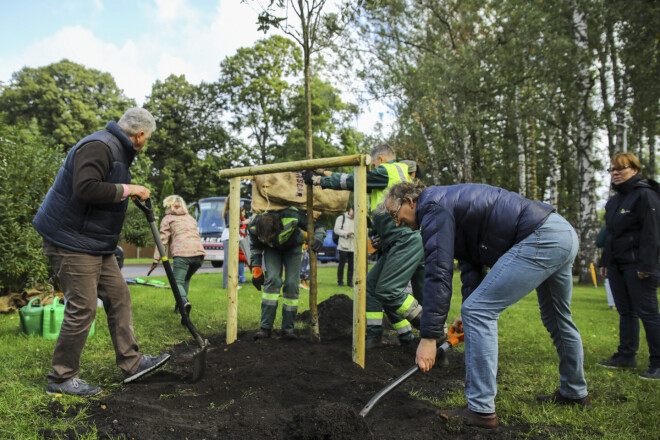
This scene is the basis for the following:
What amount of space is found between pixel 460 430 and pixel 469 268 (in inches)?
50.3

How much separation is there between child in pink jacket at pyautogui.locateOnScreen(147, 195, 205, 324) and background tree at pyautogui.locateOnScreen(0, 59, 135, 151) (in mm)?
27194

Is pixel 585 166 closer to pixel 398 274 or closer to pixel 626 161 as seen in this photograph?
pixel 626 161

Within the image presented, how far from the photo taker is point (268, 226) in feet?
16.9

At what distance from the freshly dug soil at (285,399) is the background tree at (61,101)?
30599mm

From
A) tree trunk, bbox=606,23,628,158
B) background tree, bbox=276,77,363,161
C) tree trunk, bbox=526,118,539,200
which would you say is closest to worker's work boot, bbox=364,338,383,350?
tree trunk, bbox=606,23,628,158

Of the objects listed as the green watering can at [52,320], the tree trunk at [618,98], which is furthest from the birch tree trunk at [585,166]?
the green watering can at [52,320]

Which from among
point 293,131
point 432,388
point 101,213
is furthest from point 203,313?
point 293,131

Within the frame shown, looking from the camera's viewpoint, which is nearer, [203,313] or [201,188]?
[203,313]

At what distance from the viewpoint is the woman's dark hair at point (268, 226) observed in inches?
203

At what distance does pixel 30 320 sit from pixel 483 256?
4.99m

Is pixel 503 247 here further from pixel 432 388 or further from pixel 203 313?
pixel 203 313

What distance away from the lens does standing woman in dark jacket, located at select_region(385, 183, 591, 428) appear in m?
2.76

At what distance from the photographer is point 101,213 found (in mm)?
3555

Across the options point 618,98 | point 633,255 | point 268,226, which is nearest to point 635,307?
point 633,255
